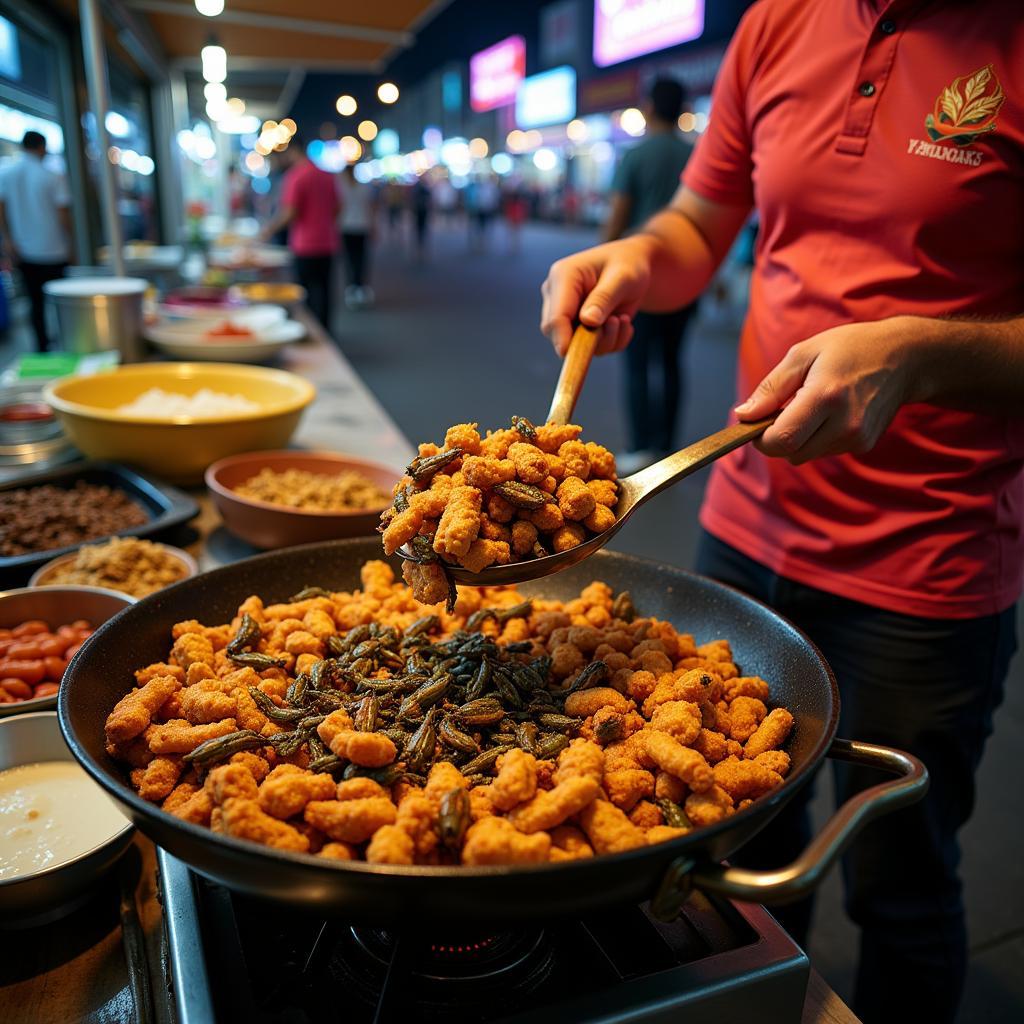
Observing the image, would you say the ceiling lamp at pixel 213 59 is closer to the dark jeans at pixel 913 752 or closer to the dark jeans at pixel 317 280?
the dark jeans at pixel 317 280

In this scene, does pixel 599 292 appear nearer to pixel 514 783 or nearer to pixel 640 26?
pixel 514 783

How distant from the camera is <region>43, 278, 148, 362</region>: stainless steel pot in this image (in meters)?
2.90

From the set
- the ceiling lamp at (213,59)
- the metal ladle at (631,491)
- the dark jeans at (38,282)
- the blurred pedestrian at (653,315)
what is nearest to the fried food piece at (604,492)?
the metal ladle at (631,491)

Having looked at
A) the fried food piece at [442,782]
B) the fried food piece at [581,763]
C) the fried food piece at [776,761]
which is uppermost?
the fried food piece at [581,763]

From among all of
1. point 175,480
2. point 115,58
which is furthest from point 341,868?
Result: point 115,58

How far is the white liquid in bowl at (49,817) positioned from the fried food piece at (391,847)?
372 millimetres

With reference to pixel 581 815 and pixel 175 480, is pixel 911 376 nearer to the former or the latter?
pixel 581 815

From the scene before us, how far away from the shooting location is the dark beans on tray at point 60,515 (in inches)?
64.3

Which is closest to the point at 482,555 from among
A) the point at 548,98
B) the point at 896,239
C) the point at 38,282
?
the point at 896,239

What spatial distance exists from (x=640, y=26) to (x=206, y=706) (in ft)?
35.1

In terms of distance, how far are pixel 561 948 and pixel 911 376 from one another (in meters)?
0.77

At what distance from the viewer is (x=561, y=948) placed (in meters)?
0.87

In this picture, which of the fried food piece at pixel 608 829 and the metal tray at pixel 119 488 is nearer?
the fried food piece at pixel 608 829

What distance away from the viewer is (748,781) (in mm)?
854
